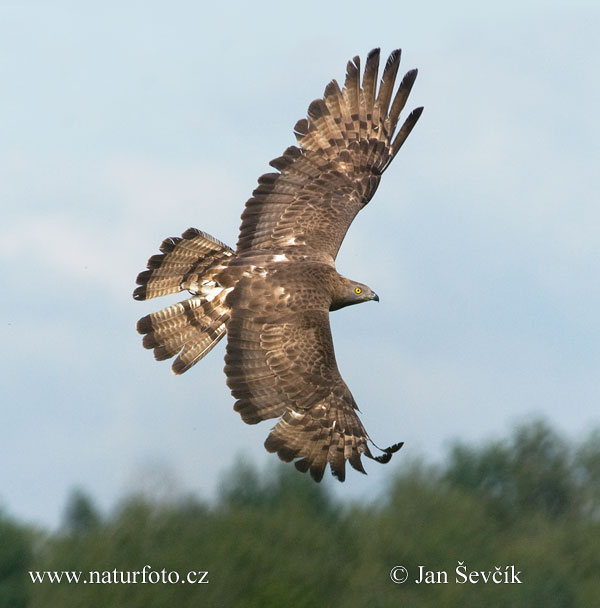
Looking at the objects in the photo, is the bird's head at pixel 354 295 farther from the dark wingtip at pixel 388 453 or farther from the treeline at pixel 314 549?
the treeline at pixel 314 549

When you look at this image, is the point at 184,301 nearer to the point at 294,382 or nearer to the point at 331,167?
the point at 294,382

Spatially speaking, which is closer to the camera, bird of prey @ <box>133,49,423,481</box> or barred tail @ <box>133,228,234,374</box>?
bird of prey @ <box>133,49,423,481</box>

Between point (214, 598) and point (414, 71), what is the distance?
15.8 meters

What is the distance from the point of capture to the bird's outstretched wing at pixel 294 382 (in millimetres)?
13359

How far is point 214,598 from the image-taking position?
91.4 ft

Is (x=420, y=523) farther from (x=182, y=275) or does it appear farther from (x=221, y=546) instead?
(x=182, y=275)

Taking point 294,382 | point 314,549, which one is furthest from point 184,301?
point 314,549

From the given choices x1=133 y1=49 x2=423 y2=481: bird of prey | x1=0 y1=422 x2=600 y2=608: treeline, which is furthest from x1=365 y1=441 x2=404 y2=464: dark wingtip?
x1=0 y1=422 x2=600 y2=608: treeline

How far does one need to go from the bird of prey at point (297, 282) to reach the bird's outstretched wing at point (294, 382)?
11 mm

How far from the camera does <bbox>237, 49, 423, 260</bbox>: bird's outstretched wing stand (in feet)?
49.4

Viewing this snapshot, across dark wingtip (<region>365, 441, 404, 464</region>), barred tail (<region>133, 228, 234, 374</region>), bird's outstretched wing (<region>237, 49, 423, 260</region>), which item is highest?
bird's outstretched wing (<region>237, 49, 423, 260</region>)

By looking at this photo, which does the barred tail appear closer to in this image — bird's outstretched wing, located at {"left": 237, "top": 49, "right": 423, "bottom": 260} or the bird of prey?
the bird of prey

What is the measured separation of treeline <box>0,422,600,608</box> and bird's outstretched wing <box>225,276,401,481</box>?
12789 mm

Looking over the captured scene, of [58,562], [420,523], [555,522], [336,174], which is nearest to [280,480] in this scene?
[420,523]
